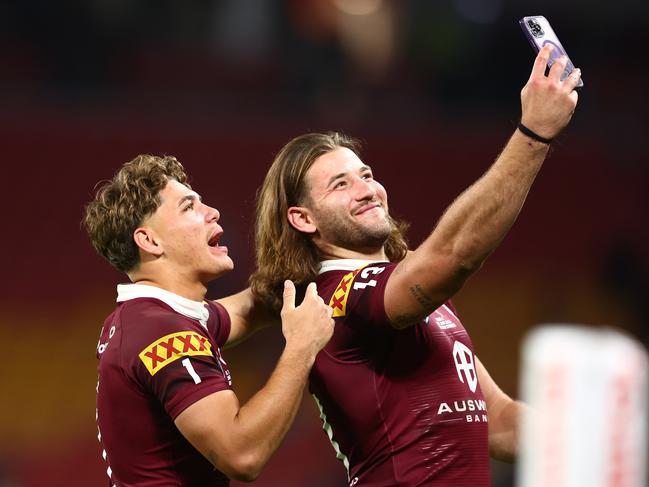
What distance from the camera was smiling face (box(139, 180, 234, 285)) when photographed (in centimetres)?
424

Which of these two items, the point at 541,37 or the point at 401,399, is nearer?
the point at 541,37

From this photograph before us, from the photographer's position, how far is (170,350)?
148 inches

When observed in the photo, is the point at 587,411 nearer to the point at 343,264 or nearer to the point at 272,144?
the point at 343,264

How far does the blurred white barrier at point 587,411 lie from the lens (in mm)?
1413

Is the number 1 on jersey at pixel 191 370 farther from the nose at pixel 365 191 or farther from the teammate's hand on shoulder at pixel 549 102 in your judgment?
the teammate's hand on shoulder at pixel 549 102

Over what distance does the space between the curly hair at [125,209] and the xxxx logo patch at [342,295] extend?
89cm

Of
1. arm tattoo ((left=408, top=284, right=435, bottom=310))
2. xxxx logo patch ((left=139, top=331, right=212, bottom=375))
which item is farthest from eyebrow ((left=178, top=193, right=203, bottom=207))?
arm tattoo ((left=408, top=284, right=435, bottom=310))

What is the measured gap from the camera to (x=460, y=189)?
13.7m

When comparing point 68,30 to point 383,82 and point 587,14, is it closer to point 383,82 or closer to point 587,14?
point 383,82

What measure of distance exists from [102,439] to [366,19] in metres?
12.1

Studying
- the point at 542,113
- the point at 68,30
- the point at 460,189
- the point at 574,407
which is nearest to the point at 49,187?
the point at 68,30

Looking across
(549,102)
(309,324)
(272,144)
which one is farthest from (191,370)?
(272,144)

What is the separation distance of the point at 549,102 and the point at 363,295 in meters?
0.97

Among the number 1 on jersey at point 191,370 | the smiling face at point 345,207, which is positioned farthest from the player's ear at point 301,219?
the number 1 on jersey at point 191,370
